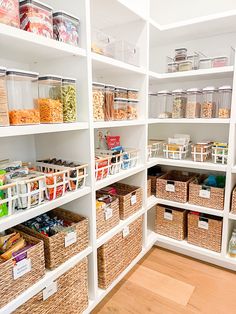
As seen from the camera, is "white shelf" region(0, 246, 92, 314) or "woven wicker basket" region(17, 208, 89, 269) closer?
"white shelf" region(0, 246, 92, 314)

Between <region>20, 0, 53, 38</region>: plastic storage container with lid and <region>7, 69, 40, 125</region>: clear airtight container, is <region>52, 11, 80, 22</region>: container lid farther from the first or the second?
<region>7, 69, 40, 125</region>: clear airtight container

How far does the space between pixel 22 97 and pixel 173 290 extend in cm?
166

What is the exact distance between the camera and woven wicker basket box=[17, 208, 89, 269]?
1215 millimetres

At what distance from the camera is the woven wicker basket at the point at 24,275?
100 cm

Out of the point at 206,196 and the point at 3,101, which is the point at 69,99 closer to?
the point at 3,101

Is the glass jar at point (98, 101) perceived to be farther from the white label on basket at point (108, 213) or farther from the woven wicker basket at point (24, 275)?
the woven wicker basket at point (24, 275)

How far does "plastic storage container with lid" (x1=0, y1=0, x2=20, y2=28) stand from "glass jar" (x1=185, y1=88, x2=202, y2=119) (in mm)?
1400

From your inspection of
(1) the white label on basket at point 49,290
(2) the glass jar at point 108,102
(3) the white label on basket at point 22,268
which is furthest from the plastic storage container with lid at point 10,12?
(1) the white label on basket at point 49,290

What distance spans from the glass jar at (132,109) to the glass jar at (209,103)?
0.56m

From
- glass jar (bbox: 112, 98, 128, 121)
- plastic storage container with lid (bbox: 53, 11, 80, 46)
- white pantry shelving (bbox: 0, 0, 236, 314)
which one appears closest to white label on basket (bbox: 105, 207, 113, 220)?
white pantry shelving (bbox: 0, 0, 236, 314)

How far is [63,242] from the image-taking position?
4.17 feet

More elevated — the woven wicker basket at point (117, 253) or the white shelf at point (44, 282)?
the white shelf at point (44, 282)

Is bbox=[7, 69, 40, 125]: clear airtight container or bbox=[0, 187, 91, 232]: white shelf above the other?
bbox=[7, 69, 40, 125]: clear airtight container

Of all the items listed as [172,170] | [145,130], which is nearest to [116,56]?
[145,130]
